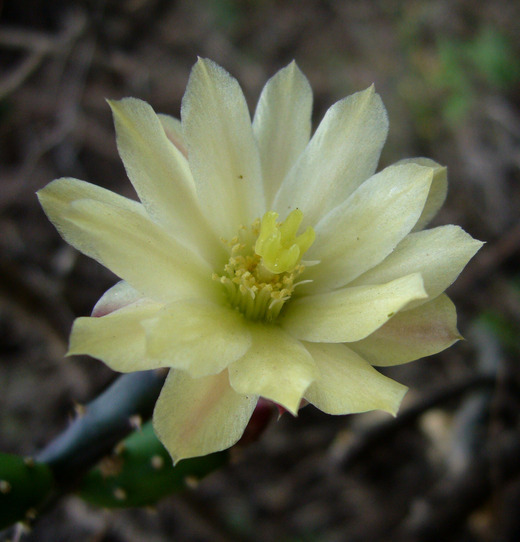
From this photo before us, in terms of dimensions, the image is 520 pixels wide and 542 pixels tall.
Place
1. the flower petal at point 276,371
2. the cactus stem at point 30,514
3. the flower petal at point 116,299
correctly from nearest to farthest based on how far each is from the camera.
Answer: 1. the flower petal at point 276,371
2. the flower petal at point 116,299
3. the cactus stem at point 30,514

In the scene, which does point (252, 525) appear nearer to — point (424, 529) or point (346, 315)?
point (424, 529)

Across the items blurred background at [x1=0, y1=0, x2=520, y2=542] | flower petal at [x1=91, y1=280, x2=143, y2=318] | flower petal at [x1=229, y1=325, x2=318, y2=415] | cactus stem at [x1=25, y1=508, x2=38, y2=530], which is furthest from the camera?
blurred background at [x1=0, y1=0, x2=520, y2=542]

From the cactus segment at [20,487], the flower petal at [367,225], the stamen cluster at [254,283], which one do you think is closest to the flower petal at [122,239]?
the stamen cluster at [254,283]

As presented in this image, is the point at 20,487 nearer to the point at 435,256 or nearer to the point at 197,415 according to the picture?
the point at 197,415

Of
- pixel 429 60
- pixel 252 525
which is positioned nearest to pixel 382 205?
pixel 252 525

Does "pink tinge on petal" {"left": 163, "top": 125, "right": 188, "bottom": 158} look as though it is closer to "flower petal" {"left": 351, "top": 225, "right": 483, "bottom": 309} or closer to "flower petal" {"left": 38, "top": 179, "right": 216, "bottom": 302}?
"flower petal" {"left": 38, "top": 179, "right": 216, "bottom": 302}

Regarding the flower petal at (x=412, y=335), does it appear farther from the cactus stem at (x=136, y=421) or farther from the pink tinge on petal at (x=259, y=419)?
the cactus stem at (x=136, y=421)

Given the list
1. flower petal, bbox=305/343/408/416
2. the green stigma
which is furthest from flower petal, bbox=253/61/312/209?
flower petal, bbox=305/343/408/416

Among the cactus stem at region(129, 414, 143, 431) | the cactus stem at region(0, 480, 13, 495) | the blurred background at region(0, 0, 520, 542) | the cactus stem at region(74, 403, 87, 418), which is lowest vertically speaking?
the blurred background at region(0, 0, 520, 542)
